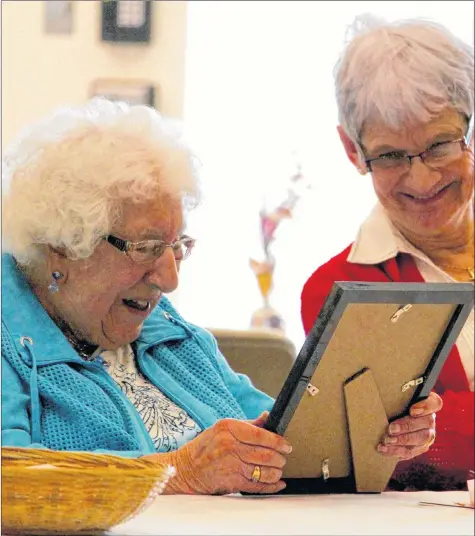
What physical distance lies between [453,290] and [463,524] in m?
0.31

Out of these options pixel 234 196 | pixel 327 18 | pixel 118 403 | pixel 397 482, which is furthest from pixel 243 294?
pixel 327 18

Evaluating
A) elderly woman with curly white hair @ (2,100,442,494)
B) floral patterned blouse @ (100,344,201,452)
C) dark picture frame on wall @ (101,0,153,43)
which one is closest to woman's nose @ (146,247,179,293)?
elderly woman with curly white hair @ (2,100,442,494)

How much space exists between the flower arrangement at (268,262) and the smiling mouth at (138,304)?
205mm

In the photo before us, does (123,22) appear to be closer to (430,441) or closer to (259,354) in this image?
(259,354)

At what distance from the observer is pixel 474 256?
1.83 meters

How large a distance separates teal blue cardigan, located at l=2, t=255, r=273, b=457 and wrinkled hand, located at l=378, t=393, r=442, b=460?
24 cm

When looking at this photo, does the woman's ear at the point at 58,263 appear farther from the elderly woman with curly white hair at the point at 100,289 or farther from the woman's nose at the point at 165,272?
the woman's nose at the point at 165,272

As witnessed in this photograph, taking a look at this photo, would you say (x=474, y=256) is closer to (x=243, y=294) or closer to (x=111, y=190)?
(x=243, y=294)

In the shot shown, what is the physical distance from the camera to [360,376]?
1420mm

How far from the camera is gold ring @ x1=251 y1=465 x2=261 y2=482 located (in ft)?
4.75

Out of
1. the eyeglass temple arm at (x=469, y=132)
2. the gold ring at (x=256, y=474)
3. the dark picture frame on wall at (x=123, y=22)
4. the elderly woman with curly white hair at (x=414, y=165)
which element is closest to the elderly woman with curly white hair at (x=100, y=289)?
the gold ring at (x=256, y=474)

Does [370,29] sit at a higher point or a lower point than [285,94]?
higher

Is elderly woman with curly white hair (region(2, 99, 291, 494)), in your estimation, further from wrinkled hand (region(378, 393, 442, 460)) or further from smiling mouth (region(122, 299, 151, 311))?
wrinkled hand (region(378, 393, 442, 460))

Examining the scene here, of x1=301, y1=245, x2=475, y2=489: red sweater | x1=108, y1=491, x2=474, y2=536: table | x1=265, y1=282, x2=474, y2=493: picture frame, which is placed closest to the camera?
x1=108, y1=491, x2=474, y2=536: table
